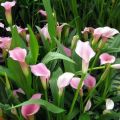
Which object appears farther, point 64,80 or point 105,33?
point 105,33

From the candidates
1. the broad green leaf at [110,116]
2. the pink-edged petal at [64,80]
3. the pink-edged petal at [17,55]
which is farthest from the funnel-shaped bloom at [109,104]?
the pink-edged petal at [17,55]

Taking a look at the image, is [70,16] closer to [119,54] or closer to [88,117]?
[119,54]

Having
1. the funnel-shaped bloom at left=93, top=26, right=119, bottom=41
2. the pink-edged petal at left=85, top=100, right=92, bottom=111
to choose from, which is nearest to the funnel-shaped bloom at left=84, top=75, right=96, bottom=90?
the pink-edged petal at left=85, top=100, right=92, bottom=111

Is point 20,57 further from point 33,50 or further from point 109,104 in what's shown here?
point 109,104

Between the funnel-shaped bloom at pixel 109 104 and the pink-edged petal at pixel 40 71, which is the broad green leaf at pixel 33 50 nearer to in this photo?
the pink-edged petal at pixel 40 71

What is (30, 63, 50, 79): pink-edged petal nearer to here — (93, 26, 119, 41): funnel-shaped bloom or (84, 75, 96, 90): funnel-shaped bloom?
(84, 75, 96, 90): funnel-shaped bloom

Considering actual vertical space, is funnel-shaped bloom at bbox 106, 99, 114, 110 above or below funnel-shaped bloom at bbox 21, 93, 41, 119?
below

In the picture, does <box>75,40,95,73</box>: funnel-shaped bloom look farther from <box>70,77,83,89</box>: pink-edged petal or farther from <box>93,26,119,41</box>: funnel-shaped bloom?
<box>93,26,119,41</box>: funnel-shaped bloom

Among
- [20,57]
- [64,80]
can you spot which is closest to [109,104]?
[64,80]

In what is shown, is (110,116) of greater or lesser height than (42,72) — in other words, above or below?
below

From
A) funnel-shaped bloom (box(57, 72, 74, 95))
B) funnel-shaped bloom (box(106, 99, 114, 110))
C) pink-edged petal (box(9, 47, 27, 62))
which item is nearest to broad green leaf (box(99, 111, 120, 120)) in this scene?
funnel-shaped bloom (box(106, 99, 114, 110))

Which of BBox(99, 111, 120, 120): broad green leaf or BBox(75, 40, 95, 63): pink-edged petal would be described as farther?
BBox(99, 111, 120, 120): broad green leaf

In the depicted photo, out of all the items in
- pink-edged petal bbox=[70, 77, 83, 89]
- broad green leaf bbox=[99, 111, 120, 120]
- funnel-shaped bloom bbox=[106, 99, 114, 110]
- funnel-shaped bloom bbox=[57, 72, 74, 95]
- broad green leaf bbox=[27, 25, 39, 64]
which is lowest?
broad green leaf bbox=[99, 111, 120, 120]
